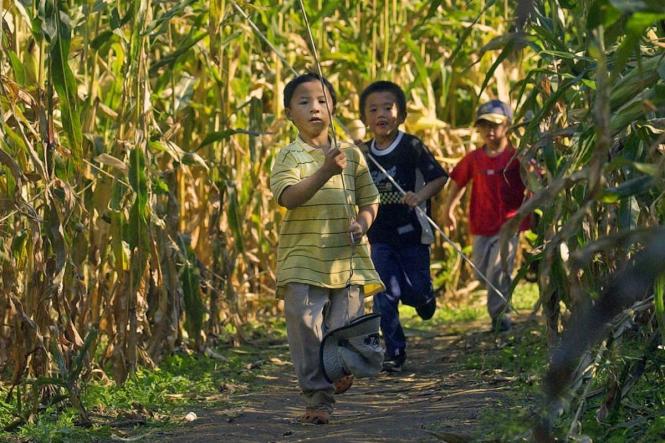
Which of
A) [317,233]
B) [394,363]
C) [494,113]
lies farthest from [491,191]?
[317,233]

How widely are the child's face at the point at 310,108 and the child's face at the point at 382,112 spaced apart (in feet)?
4.14

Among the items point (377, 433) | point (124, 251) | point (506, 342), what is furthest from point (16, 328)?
point (506, 342)

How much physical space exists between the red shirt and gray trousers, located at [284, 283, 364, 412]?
245cm


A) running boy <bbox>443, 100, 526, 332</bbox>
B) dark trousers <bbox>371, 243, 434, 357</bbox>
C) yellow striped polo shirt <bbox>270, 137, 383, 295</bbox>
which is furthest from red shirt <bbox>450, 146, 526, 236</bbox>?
yellow striped polo shirt <bbox>270, 137, 383, 295</bbox>

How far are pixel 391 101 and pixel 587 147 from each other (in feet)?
8.37

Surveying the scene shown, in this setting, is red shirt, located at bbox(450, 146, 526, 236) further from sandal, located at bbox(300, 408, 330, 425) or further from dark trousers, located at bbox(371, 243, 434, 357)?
sandal, located at bbox(300, 408, 330, 425)

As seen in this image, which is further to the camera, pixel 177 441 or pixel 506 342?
pixel 506 342

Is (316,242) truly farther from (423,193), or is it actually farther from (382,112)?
(382,112)

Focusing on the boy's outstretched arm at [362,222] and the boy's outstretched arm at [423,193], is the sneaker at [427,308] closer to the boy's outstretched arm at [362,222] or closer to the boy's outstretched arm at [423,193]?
the boy's outstretched arm at [423,193]

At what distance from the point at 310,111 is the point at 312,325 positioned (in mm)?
747

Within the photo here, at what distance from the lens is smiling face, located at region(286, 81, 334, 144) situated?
4688mm

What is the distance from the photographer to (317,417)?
4.51 m

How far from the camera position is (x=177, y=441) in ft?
14.0

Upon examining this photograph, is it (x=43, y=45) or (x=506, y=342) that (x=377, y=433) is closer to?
(x=43, y=45)
